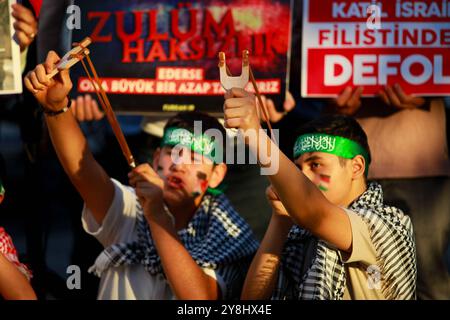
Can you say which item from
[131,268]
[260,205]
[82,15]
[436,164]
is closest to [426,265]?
[436,164]

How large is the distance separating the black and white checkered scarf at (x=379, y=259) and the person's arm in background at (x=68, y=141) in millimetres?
870

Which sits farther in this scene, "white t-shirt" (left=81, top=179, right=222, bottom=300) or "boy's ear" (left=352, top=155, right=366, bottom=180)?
"white t-shirt" (left=81, top=179, right=222, bottom=300)

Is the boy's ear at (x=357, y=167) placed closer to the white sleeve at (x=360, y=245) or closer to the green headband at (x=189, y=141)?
the white sleeve at (x=360, y=245)

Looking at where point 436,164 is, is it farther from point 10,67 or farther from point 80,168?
point 10,67

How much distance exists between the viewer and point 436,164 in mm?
4574

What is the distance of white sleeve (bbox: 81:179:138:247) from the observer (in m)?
4.34

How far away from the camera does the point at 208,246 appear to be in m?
4.23

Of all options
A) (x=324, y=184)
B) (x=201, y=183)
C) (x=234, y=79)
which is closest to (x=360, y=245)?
(x=324, y=184)

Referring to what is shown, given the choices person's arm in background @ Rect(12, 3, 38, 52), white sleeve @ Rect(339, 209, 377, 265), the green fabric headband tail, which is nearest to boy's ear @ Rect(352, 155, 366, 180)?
the green fabric headband tail

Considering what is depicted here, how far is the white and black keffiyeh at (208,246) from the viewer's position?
13.8 feet

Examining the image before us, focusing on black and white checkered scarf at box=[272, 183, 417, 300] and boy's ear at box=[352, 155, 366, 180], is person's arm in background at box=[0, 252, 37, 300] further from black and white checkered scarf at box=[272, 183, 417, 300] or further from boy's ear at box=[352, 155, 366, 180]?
boy's ear at box=[352, 155, 366, 180]

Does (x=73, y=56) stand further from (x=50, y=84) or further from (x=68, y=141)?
(x=68, y=141)

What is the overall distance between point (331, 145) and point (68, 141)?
3.17 ft

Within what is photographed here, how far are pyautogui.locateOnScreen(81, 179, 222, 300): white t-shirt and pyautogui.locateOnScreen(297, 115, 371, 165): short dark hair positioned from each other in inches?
30.9
